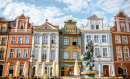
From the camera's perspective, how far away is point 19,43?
107 ft

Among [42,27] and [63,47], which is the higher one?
[42,27]

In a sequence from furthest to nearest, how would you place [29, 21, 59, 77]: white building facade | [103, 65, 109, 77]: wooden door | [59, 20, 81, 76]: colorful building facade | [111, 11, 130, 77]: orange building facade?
[103, 65, 109, 77]: wooden door, [111, 11, 130, 77]: orange building facade, [29, 21, 59, 77]: white building facade, [59, 20, 81, 76]: colorful building facade

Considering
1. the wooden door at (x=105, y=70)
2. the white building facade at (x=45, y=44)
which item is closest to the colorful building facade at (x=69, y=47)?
the white building facade at (x=45, y=44)

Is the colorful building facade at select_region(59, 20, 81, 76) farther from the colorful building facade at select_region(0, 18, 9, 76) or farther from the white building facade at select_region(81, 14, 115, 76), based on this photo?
the colorful building facade at select_region(0, 18, 9, 76)

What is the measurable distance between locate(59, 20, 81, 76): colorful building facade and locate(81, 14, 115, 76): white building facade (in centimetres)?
146

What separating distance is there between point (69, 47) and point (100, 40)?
6.65 meters

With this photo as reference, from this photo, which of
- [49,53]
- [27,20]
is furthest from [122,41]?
[27,20]

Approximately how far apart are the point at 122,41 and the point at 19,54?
21.8 metres

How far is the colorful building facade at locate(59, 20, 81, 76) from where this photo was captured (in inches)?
1246

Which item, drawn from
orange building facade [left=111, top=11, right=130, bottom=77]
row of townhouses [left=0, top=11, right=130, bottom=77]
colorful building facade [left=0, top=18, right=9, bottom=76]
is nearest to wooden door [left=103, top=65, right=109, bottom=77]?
row of townhouses [left=0, top=11, right=130, bottom=77]

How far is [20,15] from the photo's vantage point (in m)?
34.5

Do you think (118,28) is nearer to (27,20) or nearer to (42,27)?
(42,27)

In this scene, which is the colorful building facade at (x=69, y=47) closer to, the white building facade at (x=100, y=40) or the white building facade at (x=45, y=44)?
the white building facade at (x=45, y=44)

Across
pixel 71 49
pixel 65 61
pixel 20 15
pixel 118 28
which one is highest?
pixel 20 15
